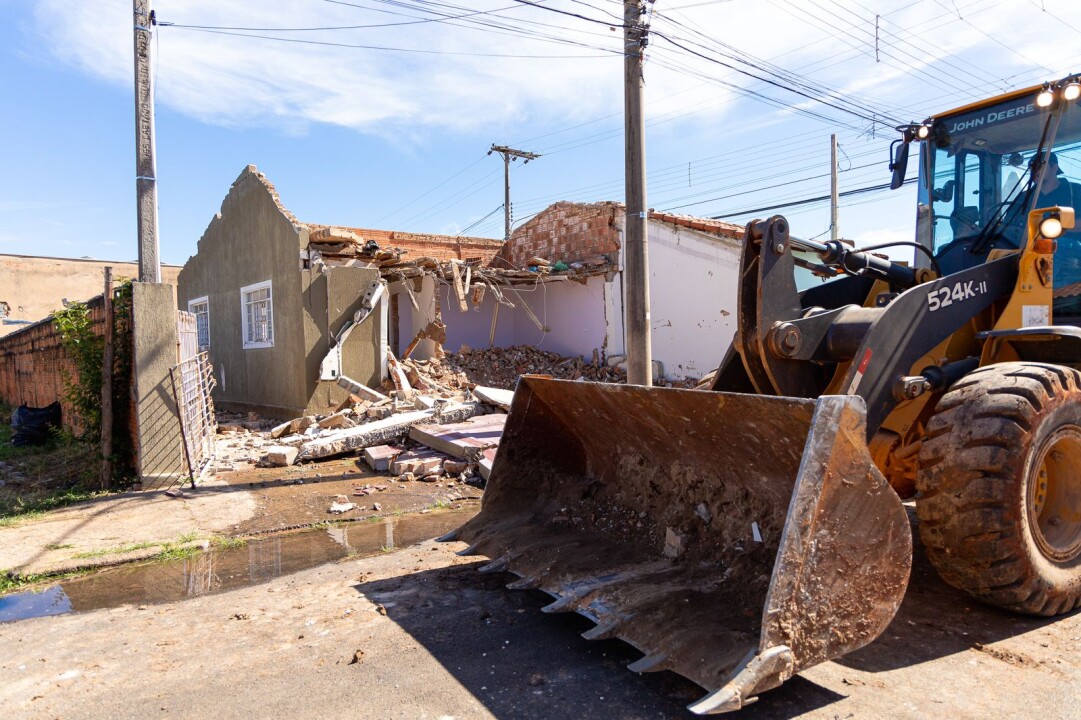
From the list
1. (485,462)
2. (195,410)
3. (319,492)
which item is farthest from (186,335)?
(485,462)

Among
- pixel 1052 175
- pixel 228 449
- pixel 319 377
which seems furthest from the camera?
pixel 319 377

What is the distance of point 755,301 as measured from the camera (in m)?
4.00

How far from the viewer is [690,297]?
1447 cm

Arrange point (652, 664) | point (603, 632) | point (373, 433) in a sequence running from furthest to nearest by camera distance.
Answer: point (373, 433), point (603, 632), point (652, 664)

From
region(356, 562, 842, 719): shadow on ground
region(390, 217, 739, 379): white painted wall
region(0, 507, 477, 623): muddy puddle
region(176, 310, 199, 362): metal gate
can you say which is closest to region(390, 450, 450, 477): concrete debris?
region(0, 507, 477, 623): muddy puddle

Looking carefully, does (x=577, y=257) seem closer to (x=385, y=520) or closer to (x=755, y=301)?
(x=385, y=520)

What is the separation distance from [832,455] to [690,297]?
470 inches

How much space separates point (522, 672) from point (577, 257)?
13780 mm

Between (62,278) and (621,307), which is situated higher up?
(62,278)

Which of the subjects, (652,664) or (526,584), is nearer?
(652,664)

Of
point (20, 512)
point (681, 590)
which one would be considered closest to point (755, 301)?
point (681, 590)

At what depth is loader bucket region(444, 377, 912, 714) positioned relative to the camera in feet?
9.06

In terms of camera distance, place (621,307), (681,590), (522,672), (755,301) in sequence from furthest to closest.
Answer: (621,307) → (755,301) → (681,590) → (522,672)

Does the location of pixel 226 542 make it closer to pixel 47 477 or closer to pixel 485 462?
pixel 485 462
